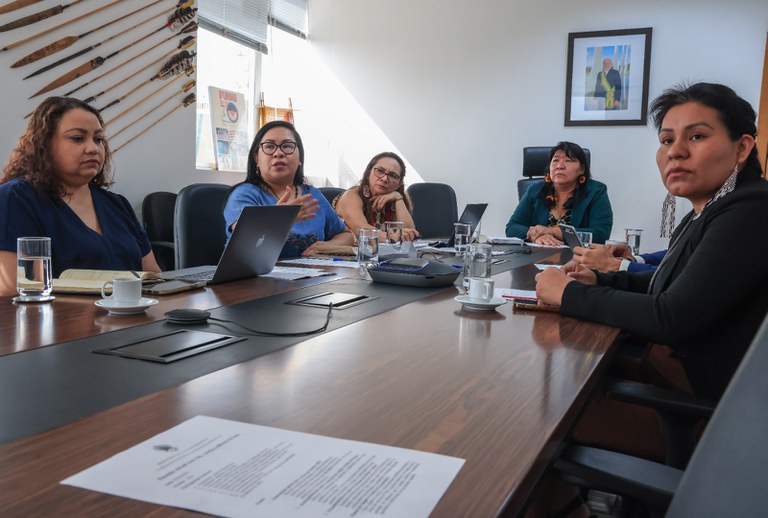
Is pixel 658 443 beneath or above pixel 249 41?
beneath

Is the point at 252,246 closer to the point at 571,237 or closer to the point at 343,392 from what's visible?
the point at 343,392

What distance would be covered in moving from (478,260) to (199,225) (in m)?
1.23

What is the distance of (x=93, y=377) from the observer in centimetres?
94

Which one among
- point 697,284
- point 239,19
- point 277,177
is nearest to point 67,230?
point 277,177

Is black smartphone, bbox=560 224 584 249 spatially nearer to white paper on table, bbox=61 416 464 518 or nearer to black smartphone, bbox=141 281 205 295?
black smartphone, bbox=141 281 205 295

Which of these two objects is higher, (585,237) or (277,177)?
(277,177)

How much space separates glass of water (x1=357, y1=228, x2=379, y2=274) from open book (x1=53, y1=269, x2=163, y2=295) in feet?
2.15

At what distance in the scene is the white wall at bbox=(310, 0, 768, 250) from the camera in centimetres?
489

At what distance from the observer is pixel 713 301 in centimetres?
136

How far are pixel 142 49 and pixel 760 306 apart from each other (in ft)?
11.5

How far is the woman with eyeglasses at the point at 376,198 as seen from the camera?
3602 mm

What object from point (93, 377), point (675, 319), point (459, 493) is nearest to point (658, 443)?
point (675, 319)

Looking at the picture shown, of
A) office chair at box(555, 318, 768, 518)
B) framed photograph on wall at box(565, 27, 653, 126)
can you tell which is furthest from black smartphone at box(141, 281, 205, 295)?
framed photograph on wall at box(565, 27, 653, 126)

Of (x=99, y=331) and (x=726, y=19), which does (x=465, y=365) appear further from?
(x=726, y=19)
